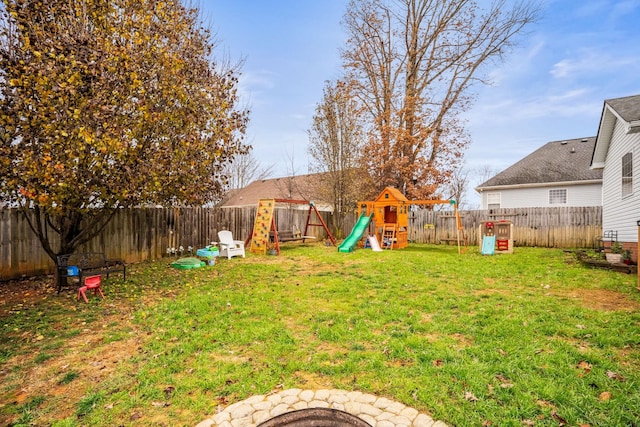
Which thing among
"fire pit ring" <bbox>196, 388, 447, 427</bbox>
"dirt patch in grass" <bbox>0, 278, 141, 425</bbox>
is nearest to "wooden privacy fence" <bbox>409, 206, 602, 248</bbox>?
"fire pit ring" <bbox>196, 388, 447, 427</bbox>

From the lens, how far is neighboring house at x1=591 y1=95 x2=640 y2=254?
883 centimetres

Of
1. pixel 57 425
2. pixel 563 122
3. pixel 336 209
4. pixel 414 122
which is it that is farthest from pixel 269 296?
pixel 563 122

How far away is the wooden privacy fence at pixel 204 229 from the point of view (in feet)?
26.4

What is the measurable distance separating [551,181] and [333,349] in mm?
19736

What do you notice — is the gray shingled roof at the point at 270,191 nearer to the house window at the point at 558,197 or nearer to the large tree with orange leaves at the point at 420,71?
the large tree with orange leaves at the point at 420,71

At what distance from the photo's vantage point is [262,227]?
1323 centimetres

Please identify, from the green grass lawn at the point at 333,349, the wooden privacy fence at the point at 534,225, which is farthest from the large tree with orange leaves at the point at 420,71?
the green grass lawn at the point at 333,349

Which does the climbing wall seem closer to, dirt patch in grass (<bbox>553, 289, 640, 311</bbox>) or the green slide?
the green slide

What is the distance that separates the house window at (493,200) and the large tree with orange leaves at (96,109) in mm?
17967

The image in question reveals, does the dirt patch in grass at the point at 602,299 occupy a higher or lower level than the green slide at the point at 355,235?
lower

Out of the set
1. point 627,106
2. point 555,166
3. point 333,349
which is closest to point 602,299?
point 333,349

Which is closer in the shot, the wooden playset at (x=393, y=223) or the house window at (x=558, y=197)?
the wooden playset at (x=393, y=223)

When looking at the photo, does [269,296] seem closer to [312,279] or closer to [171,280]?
[312,279]

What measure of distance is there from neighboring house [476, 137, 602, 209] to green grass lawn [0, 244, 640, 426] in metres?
13.0
